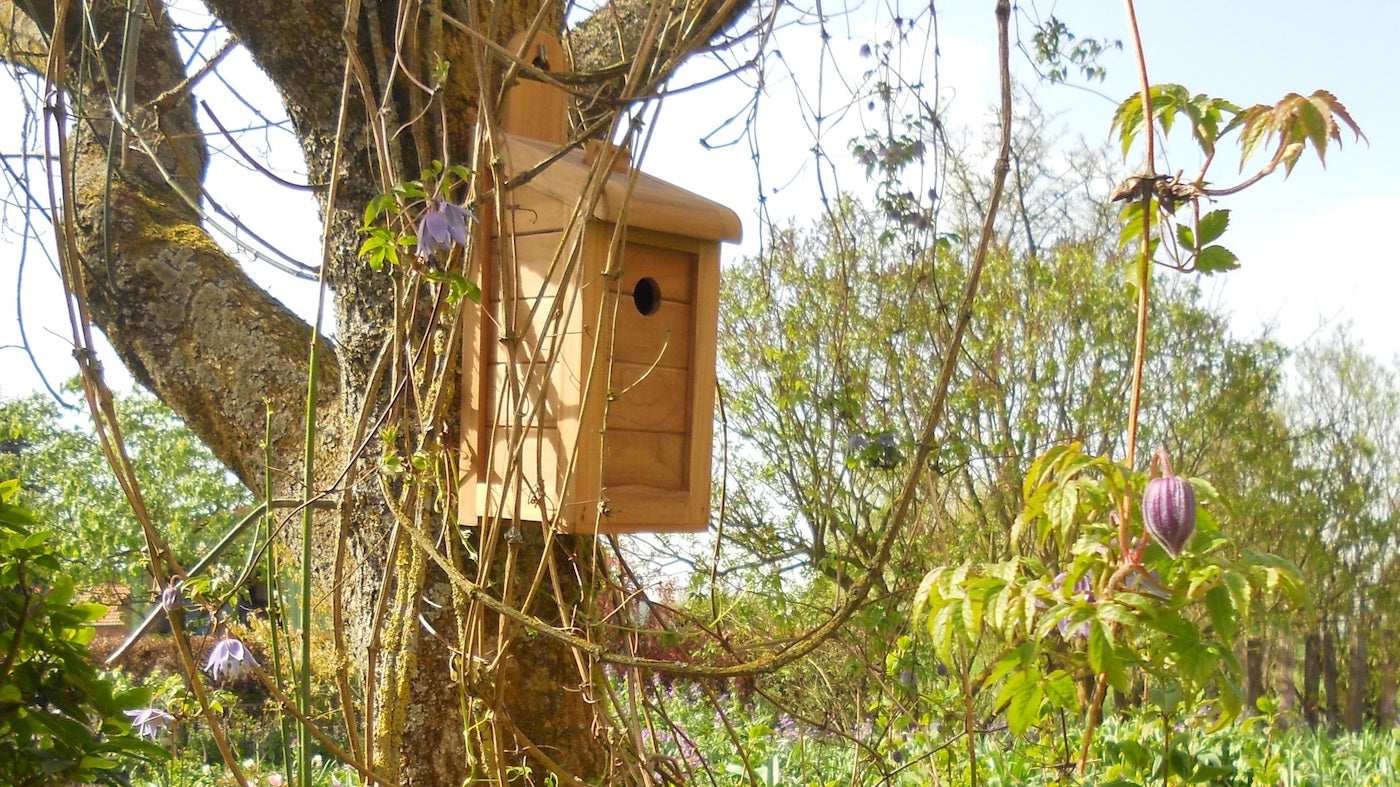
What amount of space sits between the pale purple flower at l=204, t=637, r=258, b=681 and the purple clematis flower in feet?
2.16

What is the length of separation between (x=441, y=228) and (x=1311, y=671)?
49.0ft

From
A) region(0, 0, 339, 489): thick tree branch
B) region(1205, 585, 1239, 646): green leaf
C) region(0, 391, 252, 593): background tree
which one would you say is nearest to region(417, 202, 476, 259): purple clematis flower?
region(0, 0, 339, 489): thick tree branch

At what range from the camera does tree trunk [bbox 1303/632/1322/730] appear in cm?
1352

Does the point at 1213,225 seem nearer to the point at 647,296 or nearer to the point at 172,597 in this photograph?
the point at 647,296

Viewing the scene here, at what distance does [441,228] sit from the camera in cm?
151

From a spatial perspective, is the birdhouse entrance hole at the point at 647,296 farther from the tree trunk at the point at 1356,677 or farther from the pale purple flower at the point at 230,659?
the tree trunk at the point at 1356,677

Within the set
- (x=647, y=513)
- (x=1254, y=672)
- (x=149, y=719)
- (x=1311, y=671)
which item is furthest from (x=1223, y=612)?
(x=1311, y=671)

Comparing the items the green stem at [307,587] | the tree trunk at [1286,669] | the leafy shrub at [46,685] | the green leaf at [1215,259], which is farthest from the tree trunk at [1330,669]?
the leafy shrub at [46,685]

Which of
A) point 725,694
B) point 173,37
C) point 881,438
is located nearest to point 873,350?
point 725,694

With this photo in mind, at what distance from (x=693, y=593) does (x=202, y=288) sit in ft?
6.42

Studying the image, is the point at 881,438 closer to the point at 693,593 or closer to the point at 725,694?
the point at 693,593

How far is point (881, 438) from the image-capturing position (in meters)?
3.22

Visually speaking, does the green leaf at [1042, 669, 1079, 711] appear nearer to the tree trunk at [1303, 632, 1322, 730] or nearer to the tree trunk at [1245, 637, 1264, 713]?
the tree trunk at [1245, 637, 1264, 713]

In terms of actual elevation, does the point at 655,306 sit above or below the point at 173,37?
below
